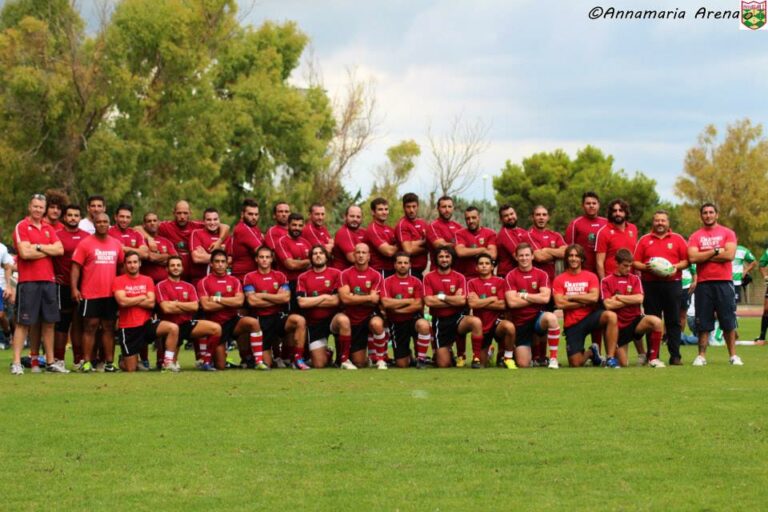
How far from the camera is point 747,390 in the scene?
445 inches

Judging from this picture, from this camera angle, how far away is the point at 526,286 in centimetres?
1494

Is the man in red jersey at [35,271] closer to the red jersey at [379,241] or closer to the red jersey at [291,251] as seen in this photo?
the red jersey at [291,251]

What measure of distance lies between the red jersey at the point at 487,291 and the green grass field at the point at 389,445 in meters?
2.50

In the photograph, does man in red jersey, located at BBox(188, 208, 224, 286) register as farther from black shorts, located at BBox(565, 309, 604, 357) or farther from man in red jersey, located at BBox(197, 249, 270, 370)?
black shorts, located at BBox(565, 309, 604, 357)

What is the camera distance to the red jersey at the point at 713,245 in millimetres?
14516

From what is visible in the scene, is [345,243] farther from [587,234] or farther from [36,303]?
[36,303]

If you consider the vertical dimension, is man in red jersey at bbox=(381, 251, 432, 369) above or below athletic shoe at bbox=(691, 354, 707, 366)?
above

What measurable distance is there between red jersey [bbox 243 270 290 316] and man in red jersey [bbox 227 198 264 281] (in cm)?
41

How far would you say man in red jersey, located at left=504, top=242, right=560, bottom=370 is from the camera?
14.8 metres

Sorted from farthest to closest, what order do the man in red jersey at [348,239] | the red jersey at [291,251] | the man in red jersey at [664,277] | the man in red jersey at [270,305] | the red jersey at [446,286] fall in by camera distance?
the red jersey at [291,251]
the man in red jersey at [348,239]
the red jersey at [446,286]
the man in red jersey at [270,305]
the man in red jersey at [664,277]

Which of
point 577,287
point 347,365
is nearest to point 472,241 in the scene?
point 577,287

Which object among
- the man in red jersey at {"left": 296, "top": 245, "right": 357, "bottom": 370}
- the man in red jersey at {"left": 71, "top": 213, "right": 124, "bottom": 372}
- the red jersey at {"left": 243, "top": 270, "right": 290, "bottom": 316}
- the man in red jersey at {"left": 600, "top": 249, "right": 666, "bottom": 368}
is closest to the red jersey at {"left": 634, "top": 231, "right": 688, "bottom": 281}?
the man in red jersey at {"left": 600, "top": 249, "right": 666, "bottom": 368}

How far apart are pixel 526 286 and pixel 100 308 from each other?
5382 millimetres

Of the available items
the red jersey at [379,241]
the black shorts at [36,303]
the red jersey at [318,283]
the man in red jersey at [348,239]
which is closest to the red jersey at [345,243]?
the man in red jersey at [348,239]
